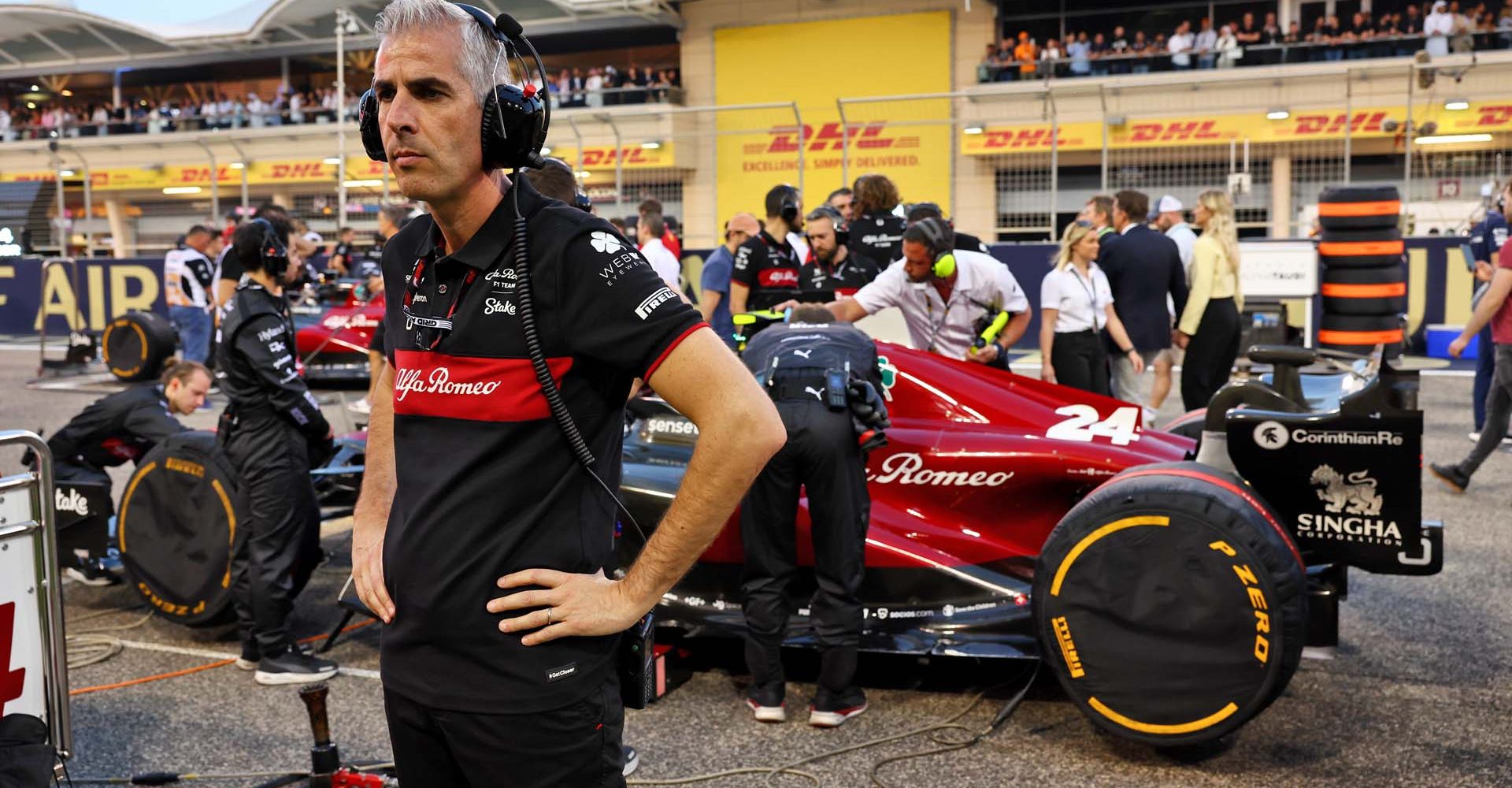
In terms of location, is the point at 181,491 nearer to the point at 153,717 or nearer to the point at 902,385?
the point at 153,717

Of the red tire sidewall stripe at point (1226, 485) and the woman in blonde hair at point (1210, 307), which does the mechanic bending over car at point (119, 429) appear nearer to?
the red tire sidewall stripe at point (1226, 485)

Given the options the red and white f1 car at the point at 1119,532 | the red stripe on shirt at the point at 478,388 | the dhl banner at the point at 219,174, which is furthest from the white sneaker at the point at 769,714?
the dhl banner at the point at 219,174

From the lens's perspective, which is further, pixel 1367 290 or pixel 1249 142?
pixel 1249 142

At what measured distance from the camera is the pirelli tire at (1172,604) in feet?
12.3

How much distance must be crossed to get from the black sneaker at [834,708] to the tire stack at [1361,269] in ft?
36.5

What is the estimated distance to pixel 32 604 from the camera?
136 inches

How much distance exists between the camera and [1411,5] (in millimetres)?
27234

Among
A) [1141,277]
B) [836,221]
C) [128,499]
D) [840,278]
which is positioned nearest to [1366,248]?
[1141,277]

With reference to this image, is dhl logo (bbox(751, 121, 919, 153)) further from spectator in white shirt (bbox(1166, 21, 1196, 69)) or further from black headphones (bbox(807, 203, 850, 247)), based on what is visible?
black headphones (bbox(807, 203, 850, 247))

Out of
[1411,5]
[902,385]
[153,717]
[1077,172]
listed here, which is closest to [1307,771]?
[902,385]

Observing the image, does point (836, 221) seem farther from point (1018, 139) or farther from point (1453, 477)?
point (1018, 139)

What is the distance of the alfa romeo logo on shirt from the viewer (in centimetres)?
184

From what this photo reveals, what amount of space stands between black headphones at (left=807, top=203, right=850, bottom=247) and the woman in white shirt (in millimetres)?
1522

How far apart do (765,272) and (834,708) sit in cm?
433
